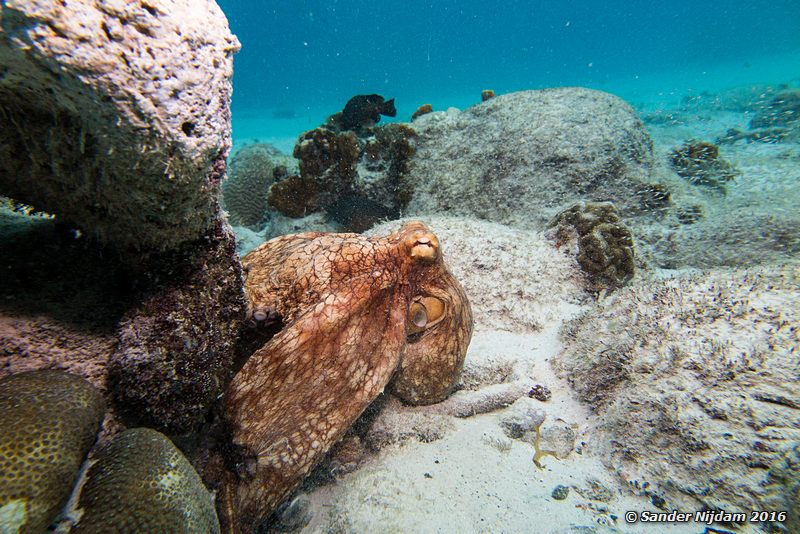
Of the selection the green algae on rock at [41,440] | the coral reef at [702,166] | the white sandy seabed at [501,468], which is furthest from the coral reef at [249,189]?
the coral reef at [702,166]

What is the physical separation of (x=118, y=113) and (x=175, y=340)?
3.70 feet

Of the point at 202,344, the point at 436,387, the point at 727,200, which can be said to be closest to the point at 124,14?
the point at 202,344

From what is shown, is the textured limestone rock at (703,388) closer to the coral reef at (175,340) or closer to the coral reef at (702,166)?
the coral reef at (175,340)

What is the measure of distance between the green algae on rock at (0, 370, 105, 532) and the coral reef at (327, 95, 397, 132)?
29.5ft

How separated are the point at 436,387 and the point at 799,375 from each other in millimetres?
2377

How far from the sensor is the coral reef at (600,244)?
479cm

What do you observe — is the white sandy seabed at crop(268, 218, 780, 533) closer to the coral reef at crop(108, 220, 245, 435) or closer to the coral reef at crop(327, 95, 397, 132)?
the coral reef at crop(108, 220, 245, 435)

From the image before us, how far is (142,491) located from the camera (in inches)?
58.2

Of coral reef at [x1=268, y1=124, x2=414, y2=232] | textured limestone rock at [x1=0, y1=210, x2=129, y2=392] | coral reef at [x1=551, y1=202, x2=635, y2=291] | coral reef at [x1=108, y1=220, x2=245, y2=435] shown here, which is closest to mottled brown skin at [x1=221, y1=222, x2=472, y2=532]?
coral reef at [x1=108, y1=220, x2=245, y2=435]

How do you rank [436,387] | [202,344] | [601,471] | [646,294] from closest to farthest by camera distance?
[202,344] < [601,471] < [436,387] < [646,294]

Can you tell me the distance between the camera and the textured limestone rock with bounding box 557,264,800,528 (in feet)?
6.83

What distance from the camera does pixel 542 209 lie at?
6.73 meters

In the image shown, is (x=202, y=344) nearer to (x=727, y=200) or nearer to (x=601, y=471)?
(x=601, y=471)

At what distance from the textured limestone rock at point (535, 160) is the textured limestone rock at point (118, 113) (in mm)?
6104
